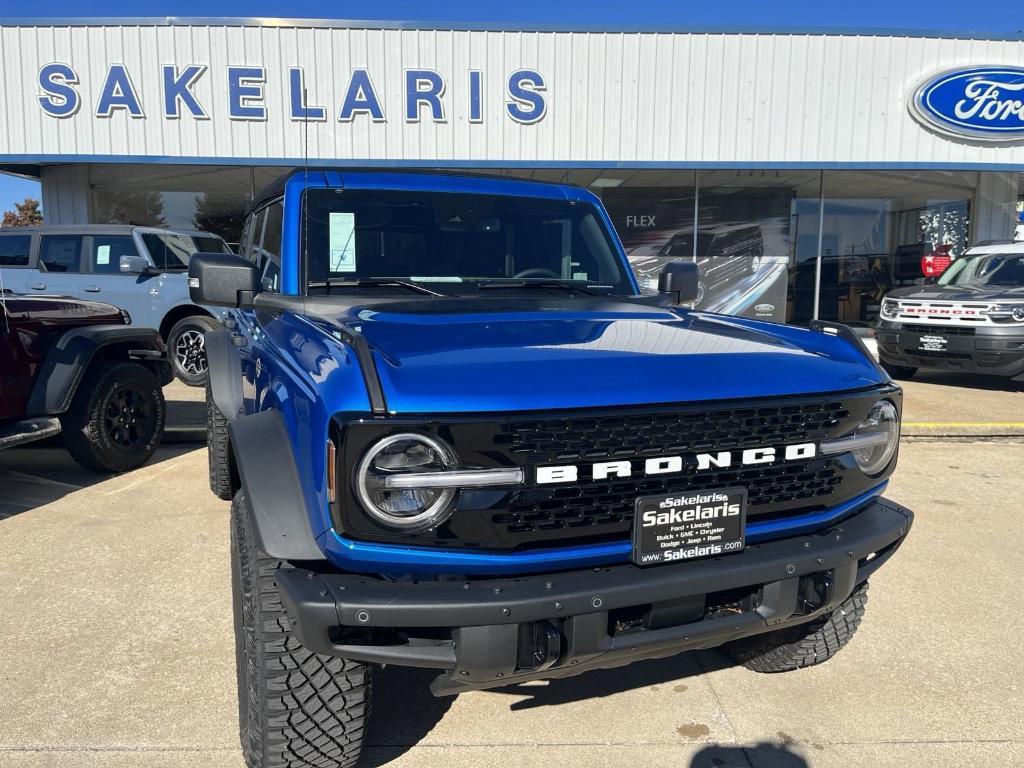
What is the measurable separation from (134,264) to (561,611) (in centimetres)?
811

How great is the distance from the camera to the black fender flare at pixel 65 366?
4.85 m

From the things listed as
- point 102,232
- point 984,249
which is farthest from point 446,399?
point 984,249

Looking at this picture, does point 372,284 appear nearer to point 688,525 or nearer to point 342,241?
point 342,241

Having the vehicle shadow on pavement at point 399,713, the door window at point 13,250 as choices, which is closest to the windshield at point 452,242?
the vehicle shadow on pavement at point 399,713

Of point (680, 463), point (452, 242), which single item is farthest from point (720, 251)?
point (680, 463)

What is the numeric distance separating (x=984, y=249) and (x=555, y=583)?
1072 centimetres

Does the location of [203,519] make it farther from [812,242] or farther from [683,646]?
[812,242]

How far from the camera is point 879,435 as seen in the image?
2.32 meters

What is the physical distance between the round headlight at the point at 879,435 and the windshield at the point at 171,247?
825 centimetres

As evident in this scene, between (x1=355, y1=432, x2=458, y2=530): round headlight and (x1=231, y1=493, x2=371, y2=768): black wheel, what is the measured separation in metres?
0.36

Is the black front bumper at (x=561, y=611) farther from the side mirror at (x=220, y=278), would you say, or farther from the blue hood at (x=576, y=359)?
the side mirror at (x=220, y=278)

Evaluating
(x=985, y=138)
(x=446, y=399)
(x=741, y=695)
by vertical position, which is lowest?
(x=741, y=695)

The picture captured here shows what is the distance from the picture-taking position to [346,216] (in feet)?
10.1

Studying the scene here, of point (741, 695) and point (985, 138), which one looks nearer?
point (741, 695)
